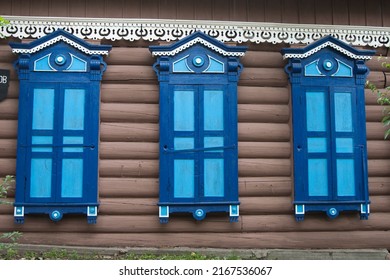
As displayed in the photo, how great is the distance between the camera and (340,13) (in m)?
6.51

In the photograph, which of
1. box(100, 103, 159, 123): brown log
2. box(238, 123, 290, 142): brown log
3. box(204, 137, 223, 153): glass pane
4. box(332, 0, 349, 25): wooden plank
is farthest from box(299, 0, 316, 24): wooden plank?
box(100, 103, 159, 123): brown log

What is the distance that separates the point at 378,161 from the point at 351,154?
17.3 inches

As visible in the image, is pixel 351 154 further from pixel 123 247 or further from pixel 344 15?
pixel 123 247

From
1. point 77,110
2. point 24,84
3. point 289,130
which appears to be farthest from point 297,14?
point 24,84

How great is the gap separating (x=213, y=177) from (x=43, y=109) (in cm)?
210

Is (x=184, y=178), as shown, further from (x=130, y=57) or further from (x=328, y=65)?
(x=328, y=65)

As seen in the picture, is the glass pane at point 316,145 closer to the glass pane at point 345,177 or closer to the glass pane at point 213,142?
the glass pane at point 345,177

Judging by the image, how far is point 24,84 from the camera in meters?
5.99

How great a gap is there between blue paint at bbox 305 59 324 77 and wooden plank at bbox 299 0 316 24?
21.5 inches

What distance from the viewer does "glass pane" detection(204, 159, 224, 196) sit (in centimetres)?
599

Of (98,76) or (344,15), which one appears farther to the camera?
(344,15)

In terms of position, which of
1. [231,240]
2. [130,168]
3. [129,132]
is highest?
[129,132]

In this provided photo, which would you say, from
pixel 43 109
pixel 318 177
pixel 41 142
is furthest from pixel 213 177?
pixel 43 109

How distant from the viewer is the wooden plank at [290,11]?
21.1 ft
